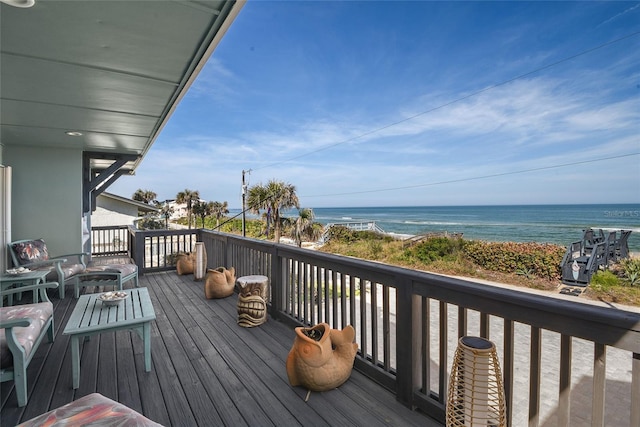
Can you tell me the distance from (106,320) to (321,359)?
165 cm

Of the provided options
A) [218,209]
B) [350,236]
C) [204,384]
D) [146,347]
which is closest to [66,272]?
[146,347]

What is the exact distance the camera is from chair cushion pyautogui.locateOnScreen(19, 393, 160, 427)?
1.17 meters

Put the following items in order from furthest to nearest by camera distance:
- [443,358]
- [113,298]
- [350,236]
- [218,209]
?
[218,209]
[350,236]
[113,298]
[443,358]

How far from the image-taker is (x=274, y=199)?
62.2 ft

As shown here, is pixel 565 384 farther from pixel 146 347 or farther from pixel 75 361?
pixel 75 361

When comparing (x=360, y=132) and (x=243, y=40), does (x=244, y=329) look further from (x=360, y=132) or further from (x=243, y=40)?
(x=360, y=132)

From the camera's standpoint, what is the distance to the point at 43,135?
14.1ft

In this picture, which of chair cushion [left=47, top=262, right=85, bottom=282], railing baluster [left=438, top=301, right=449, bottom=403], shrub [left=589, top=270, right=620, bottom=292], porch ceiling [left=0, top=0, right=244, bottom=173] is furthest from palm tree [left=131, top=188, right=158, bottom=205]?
railing baluster [left=438, top=301, right=449, bottom=403]

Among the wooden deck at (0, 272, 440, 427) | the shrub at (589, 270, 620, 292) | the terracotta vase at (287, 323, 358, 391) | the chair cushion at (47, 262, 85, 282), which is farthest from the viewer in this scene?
the shrub at (589, 270, 620, 292)

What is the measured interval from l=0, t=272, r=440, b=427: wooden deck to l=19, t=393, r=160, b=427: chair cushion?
0.63m

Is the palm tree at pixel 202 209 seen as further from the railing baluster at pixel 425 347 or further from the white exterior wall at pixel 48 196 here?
the railing baluster at pixel 425 347

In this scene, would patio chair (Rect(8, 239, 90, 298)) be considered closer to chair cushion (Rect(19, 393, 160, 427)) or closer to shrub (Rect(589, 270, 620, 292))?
chair cushion (Rect(19, 393, 160, 427))

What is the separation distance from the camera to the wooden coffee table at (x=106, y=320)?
2.14 metres

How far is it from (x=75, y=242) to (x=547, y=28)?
31.2 meters
